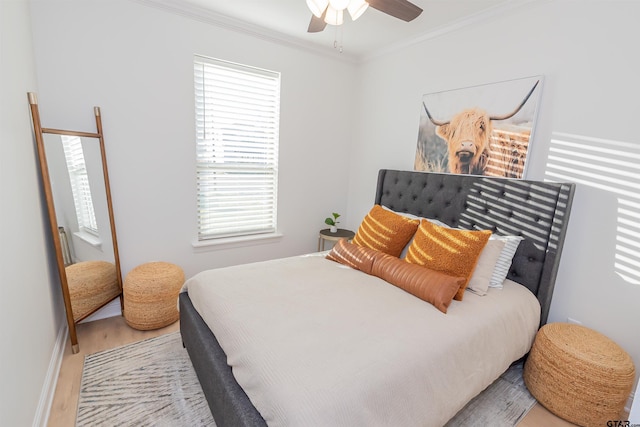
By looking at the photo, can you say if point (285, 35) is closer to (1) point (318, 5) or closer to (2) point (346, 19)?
(2) point (346, 19)

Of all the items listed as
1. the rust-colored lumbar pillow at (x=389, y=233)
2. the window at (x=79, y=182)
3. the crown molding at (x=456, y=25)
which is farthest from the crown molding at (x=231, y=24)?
the rust-colored lumbar pillow at (x=389, y=233)

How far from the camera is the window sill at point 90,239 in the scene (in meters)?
2.11

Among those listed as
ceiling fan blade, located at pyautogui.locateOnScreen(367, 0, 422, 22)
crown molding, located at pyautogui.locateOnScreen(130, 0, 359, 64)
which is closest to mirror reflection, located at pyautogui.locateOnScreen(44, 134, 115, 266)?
crown molding, located at pyautogui.locateOnScreen(130, 0, 359, 64)

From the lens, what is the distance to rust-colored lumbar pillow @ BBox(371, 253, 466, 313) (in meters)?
1.62

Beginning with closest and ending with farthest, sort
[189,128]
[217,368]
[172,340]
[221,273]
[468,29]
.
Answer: [217,368] → [221,273] → [172,340] → [468,29] → [189,128]

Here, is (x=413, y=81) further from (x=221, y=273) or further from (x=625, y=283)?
(x=221, y=273)

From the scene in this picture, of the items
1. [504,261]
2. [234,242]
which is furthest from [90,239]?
[504,261]

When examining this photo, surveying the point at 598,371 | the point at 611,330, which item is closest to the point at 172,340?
the point at 598,371

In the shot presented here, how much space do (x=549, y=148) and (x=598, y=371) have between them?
135cm

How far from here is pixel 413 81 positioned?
109 inches

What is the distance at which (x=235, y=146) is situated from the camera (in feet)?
9.28

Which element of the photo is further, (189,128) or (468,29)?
(189,128)

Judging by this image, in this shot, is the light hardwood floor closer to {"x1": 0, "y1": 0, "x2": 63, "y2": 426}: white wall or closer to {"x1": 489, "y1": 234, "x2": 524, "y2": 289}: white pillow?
{"x1": 0, "y1": 0, "x2": 63, "y2": 426}: white wall

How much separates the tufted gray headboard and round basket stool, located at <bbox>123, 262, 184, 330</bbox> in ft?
7.15
